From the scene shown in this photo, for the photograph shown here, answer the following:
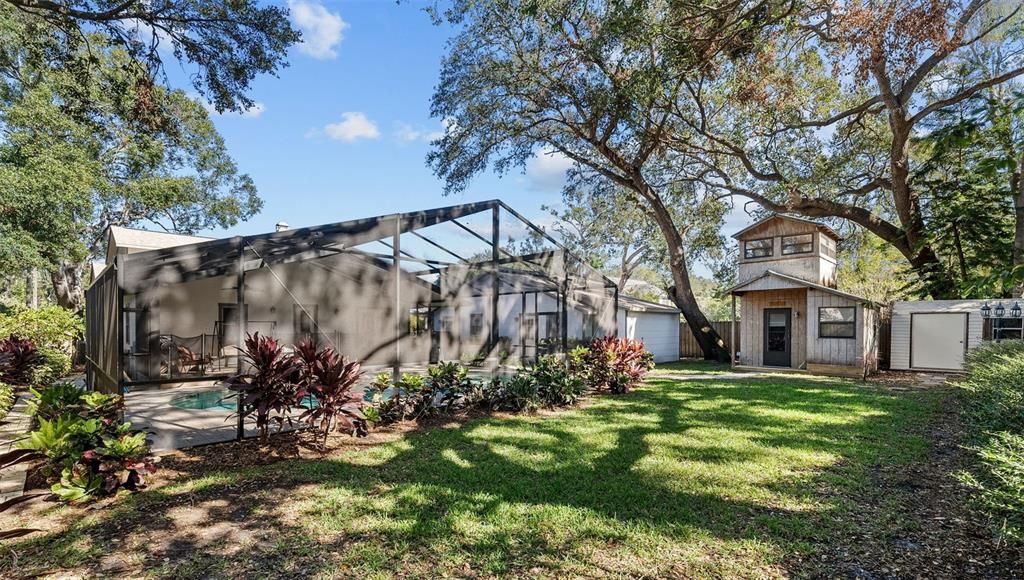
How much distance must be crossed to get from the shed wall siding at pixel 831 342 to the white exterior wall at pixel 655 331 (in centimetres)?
503

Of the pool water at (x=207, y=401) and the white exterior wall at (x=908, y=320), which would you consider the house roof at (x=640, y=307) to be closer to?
the white exterior wall at (x=908, y=320)

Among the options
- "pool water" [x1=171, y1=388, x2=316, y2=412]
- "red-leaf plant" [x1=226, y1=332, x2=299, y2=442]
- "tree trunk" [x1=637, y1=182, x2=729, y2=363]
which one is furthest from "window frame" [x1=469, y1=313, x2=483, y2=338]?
"tree trunk" [x1=637, y1=182, x2=729, y2=363]

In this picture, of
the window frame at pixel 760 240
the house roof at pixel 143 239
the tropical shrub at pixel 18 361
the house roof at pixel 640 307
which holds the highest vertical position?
the window frame at pixel 760 240

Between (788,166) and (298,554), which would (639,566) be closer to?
(298,554)

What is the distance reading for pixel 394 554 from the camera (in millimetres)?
2926

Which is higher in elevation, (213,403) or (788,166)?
(788,166)

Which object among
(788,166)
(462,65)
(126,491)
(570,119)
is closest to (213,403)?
(126,491)

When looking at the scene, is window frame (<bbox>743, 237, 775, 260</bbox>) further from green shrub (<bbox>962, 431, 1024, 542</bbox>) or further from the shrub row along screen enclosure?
green shrub (<bbox>962, 431, 1024, 542</bbox>)

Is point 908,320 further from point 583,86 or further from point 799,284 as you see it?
point 583,86

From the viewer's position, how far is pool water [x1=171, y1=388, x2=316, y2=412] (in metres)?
7.41

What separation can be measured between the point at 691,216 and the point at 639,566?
704 inches

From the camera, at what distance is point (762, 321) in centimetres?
1474

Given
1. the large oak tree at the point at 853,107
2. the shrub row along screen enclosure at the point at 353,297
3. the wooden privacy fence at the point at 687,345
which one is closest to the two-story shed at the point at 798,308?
the large oak tree at the point at 853,107

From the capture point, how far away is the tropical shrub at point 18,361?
7832 mm
